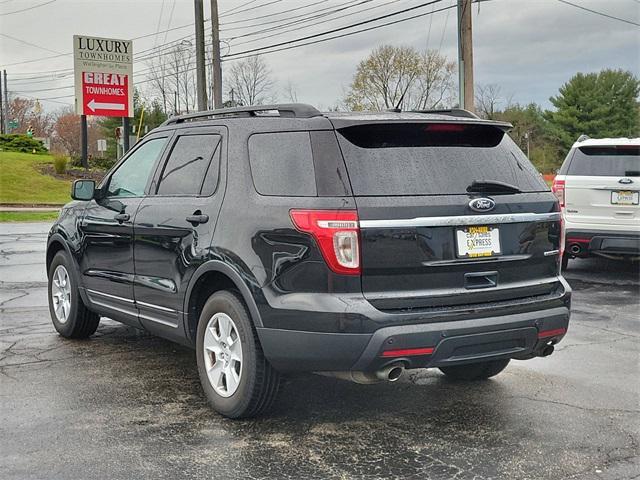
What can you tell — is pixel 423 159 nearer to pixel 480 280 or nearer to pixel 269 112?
pixel 480 280

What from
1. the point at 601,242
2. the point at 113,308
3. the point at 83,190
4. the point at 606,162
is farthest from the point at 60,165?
the point at 113,308

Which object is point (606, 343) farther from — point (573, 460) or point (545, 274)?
point (573, 460)

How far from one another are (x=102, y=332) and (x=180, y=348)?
Result: 1107mm

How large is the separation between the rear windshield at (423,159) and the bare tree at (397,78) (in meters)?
55.8

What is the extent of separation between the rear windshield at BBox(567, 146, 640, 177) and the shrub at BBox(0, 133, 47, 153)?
176 ft

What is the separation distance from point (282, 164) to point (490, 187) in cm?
121

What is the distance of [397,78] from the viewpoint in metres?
60.8

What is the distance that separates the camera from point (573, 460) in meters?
4.07

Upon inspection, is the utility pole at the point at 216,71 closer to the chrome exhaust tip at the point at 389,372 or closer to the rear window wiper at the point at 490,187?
the rear window wiper at the point at 490,187

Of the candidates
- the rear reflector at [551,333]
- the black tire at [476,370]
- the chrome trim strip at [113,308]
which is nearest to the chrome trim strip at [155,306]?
the chrome trim strip at [113,308]

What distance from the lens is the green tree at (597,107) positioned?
222 ft

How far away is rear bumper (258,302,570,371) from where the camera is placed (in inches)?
161

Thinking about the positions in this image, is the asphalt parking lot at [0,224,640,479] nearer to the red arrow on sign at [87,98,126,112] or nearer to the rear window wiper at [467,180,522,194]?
the rear window wiper at [467,180,522,194]

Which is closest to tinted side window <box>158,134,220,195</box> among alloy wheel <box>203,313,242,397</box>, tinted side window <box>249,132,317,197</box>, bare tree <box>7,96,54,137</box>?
tinted side window <box>249,132,317,197</box>
